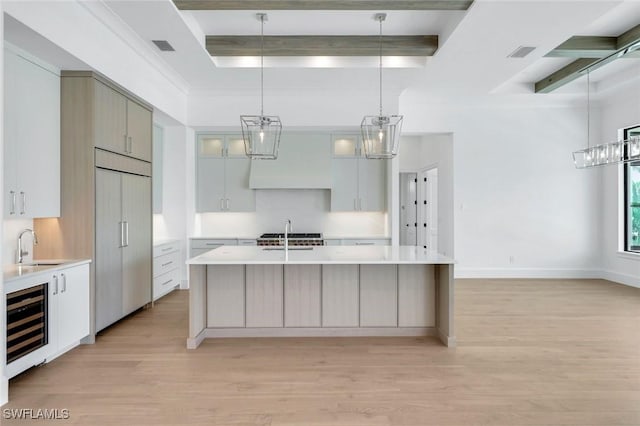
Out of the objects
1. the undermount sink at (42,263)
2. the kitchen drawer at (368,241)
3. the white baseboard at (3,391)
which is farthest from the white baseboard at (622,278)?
the white baseboard at (3,391)

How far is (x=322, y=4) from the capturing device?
12.5 ft

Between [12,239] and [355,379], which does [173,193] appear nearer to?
[12,239]

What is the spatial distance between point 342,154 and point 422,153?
3232 millimetres

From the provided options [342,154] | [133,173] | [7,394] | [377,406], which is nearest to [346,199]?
[342,154]

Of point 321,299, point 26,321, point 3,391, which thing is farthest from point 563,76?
point 3,391

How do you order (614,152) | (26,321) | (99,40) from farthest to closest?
(614,152), (99,40), (26,321)

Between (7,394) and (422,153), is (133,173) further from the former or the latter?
(422,153)

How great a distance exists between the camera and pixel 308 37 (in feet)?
15.9

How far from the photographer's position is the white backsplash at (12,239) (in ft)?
11.9

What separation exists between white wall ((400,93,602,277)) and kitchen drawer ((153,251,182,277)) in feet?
15.8

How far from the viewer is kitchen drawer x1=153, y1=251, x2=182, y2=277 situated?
5.65m

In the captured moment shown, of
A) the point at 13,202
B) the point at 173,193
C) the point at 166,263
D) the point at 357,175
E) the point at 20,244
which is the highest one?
the point at 357,175

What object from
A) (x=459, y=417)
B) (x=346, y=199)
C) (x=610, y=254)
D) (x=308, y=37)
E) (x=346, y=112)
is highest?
(x=308, y=37)

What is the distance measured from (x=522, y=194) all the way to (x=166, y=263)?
244 inches
